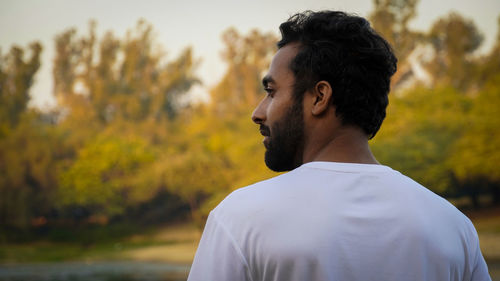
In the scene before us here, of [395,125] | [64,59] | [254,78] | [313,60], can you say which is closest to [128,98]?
[64,59]

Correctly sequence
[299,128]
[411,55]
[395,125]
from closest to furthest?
[299,128] < [395,125] < [411,55]

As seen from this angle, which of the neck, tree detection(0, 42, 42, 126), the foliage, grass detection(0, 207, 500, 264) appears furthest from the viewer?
tree detection(0, 42, 42, 126)

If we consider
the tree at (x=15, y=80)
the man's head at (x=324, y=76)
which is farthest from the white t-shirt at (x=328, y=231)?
the tree at (x=15, y=80)

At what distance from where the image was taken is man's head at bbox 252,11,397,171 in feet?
3.43

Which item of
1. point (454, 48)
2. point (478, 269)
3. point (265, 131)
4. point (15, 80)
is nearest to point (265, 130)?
point (265, 131)

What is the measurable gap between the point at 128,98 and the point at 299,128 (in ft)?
112

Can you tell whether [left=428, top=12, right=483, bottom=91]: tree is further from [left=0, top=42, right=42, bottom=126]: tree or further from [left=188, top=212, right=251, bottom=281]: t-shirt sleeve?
[left=188, top=212, right=251, bottom=281]: t-shirt sleeve

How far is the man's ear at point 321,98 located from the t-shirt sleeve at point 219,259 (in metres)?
0.29

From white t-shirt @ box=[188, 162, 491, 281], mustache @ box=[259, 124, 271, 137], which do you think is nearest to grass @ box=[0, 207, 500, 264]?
mustache @ box=[259, 124, 271, 137]

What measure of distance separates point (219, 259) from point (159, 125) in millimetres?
33020

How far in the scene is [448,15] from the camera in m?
32.4

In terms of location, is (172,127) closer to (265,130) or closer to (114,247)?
(114,247)

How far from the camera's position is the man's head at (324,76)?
105 cm

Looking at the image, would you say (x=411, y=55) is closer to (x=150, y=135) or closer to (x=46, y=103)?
(x=150, y=135)
